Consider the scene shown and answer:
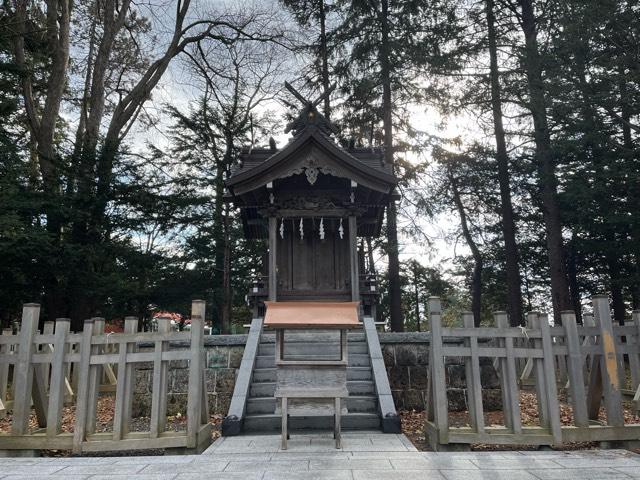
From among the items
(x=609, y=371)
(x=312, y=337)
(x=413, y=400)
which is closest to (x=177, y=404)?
(x=312, y=337)

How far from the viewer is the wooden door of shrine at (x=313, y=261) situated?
10516mm

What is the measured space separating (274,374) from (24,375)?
3519 millimetres

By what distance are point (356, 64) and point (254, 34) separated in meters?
5.20

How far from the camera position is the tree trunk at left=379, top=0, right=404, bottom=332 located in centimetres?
1589

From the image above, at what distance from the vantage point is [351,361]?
743 cm

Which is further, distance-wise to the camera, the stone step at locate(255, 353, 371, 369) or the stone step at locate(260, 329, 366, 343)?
the stone step at locate(260, 329, 366, 343)

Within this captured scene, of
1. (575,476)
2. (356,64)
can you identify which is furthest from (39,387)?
(356,64)

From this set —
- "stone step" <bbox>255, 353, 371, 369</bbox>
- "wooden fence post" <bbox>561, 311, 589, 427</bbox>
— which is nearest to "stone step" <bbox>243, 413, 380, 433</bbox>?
"stone step" <bbox>255, 353, 371, 369</bbox>

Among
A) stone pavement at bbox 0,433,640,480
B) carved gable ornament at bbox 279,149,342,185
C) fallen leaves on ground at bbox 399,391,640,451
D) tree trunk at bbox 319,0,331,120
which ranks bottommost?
fallen leaves on ground at bbox 399,391,640,451

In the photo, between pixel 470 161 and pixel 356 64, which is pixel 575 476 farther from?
pixel 356 64

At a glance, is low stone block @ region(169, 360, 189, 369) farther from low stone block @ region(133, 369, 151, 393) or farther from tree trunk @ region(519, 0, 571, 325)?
tree trunk @ region(519, 0, 571, 325)

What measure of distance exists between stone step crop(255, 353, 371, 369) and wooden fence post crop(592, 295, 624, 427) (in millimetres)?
3492

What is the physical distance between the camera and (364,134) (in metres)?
19.1

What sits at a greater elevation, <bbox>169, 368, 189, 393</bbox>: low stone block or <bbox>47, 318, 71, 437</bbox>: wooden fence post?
<bbox>47, 318, 71, 437</bbox>: wooden fence post
